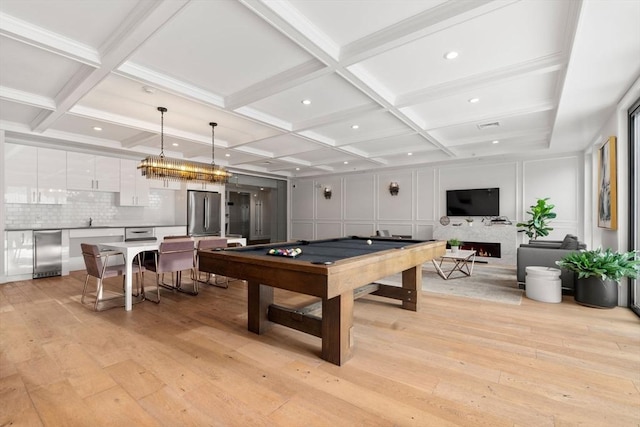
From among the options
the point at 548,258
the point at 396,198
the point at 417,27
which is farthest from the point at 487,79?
the point at 396,198

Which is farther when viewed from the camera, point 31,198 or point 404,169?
point 404,169

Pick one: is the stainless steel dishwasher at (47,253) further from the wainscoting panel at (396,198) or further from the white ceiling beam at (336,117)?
the wainscoting panel at (396,198)

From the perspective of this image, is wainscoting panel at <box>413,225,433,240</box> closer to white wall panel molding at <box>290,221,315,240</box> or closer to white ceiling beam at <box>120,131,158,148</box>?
white wall panel molding at <box>290,221,315,240</box>

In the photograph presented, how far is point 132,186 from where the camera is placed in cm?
663

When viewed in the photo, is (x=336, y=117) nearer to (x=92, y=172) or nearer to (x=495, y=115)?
(x=495, y=115)

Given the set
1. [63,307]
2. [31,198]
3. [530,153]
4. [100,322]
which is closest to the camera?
[100,322]

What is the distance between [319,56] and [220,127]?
2885mm

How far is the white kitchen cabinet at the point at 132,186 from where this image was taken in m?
6.48

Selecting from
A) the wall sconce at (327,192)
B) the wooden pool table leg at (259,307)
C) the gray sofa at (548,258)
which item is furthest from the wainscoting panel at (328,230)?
the wooden pool table leg at (259,307)

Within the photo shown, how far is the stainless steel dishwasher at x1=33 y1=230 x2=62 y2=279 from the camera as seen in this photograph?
5137 mm

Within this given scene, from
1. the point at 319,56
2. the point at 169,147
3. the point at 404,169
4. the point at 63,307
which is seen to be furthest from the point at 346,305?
the point at 404,169

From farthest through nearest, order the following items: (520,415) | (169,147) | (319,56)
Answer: (169,147) → (319,56) → (520,415)

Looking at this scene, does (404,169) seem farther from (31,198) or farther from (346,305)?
(31,198)

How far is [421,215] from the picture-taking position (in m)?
8.35
